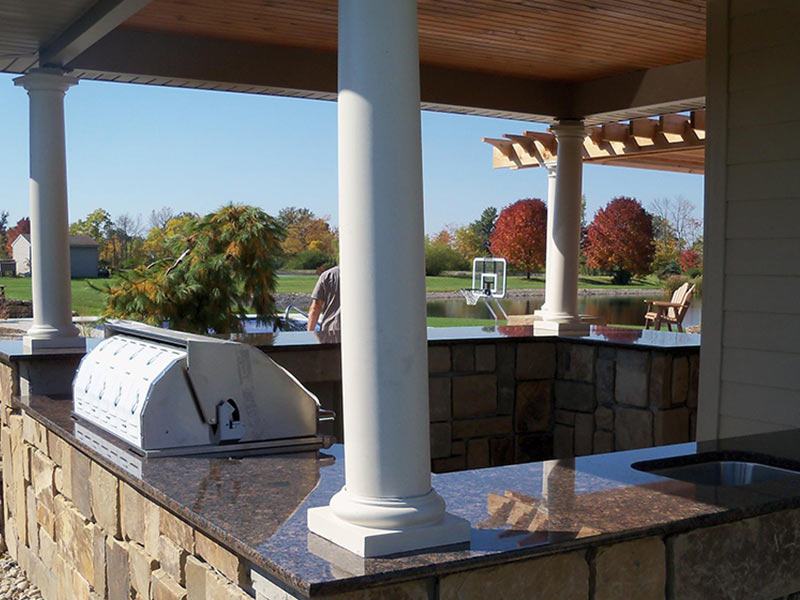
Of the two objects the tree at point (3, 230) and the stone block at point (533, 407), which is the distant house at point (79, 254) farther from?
the stone block at point (533, 407)

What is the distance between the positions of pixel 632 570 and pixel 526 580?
0.29 metres

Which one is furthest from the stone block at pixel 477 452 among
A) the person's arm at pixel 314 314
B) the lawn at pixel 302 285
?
the lawn at pixel 302 285

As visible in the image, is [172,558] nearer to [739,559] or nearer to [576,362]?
[739,559]

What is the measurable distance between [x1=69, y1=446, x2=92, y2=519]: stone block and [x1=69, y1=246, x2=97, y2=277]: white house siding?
39.5 m

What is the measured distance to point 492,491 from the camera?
7.82 feet

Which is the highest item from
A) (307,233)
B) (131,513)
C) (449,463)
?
(307,233)

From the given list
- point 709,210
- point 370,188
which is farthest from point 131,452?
point 709,210

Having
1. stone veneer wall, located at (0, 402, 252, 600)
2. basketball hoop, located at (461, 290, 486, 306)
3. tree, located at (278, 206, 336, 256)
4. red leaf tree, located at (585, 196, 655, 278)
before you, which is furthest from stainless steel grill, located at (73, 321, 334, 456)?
red leaf tree, located at (585, 196, 655, 278)

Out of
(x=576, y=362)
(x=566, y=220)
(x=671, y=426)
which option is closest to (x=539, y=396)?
(x=576, y=362)

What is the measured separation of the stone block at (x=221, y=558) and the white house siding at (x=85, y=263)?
40882 mm

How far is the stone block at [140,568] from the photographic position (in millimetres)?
2736

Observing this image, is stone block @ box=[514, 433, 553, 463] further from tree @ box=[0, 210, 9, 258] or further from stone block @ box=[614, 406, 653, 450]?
tree @ box=[0, 210, 9, 258]

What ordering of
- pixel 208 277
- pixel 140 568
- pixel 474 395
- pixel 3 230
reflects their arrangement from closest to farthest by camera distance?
pixel 140 568
pixel 474 395
pixel 208 277
pixel 3 230

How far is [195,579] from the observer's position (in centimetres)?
238
